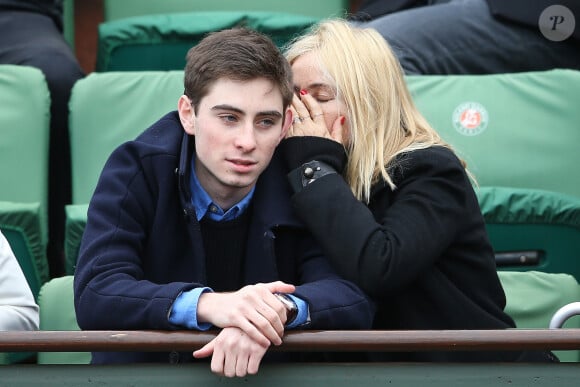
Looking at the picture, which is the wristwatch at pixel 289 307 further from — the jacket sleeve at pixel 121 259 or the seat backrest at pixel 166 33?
the seat backrest at pixel 166 33

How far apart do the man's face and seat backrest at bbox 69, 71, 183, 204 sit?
92cm

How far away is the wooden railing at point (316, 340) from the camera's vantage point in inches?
60.1

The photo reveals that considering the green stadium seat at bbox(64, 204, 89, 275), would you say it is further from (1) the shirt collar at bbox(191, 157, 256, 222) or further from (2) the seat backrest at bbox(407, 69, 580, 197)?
(2) the seat backrest at bbox(407, 69, 580, 197)

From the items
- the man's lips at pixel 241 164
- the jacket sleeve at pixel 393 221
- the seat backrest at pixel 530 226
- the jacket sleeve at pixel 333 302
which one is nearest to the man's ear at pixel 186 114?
the man's lips at pixel 241 164

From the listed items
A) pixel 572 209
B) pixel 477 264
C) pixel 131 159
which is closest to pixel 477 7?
pixel 572 209

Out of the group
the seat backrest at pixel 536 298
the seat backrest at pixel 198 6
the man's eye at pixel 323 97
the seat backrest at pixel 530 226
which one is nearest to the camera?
the man's eye at pixel 323 97

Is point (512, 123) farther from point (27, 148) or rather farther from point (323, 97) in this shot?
point (27, 148)

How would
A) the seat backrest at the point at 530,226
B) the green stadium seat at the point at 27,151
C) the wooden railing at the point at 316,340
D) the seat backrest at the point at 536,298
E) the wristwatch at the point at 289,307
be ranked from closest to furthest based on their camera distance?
the wooden railing at the point at 316,340, the wristwatch at the point at 289,307, the seat backrest at the point at 536,298, the green stadium seat at the point at 27,151, the seat backrest at the point at 530,226

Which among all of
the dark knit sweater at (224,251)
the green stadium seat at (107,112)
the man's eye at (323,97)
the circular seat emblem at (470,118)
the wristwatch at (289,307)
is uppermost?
the man's eye at (323,97)

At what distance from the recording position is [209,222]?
73.7 inches

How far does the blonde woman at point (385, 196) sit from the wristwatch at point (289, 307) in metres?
0.18

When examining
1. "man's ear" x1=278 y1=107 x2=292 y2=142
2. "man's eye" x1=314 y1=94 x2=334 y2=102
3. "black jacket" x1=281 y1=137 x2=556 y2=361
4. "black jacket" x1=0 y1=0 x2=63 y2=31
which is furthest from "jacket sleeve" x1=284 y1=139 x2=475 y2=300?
"black jacket" x1=0 y1=0 x2=63 y2=31

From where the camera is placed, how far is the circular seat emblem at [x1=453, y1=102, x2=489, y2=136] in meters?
2.79

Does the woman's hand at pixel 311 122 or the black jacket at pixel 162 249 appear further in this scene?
the woman's hand at pixel 311 122
